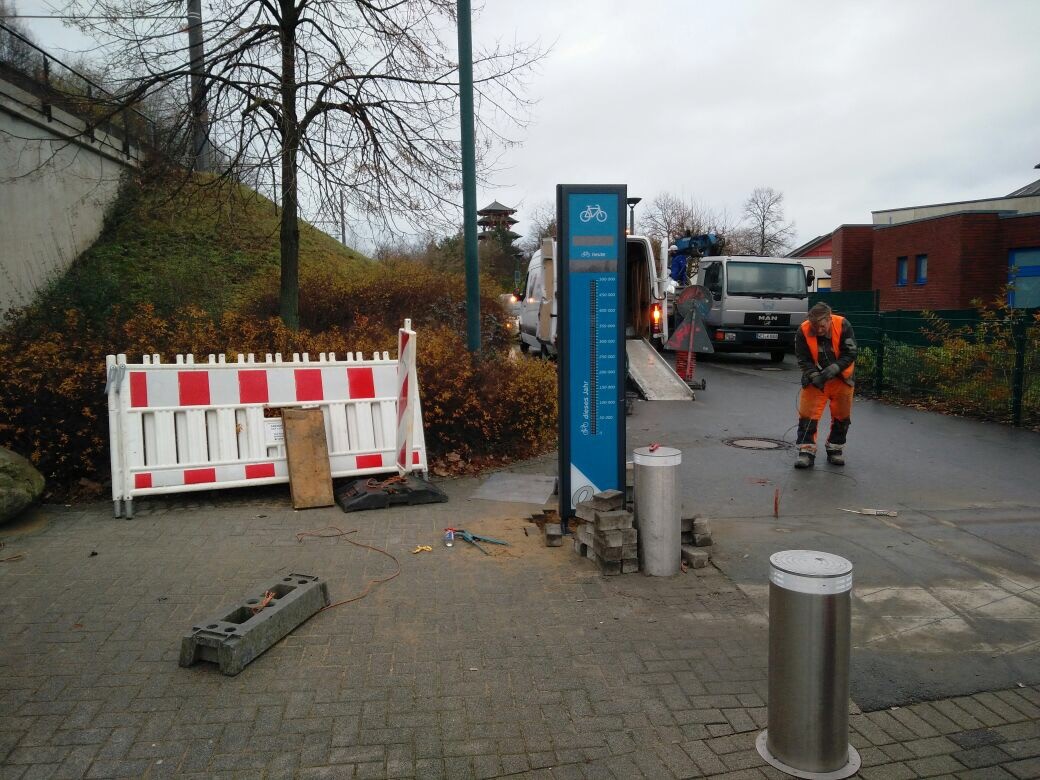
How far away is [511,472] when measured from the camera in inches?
332

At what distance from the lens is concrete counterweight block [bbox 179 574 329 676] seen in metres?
3.96

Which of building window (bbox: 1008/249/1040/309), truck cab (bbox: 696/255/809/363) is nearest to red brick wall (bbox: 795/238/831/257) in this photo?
building window (bbox: 1008/249/1040/309)

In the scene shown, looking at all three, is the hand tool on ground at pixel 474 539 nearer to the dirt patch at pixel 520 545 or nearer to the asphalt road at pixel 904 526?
the dirt patch at pixel 520 545

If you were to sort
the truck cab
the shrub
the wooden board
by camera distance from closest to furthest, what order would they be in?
the wooden board < the shrub < the truck cab

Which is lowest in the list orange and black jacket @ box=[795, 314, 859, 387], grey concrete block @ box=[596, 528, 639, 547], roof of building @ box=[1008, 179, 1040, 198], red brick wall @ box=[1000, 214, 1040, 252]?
grey concrete block @ box=[596, 528, 639, 547]

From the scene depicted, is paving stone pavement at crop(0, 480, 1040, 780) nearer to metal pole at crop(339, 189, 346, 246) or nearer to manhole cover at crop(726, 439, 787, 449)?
manhole cover at crop(726, 439, 787, 449)

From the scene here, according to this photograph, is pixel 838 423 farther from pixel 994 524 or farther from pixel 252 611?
pixel 252 611

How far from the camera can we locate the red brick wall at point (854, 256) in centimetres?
4022

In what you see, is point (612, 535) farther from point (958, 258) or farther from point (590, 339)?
point (958, 258)

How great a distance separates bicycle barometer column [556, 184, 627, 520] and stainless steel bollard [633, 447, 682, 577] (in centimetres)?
70

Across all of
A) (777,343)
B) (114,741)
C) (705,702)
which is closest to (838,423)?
(705,702)

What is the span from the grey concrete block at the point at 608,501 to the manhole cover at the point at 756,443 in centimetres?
474

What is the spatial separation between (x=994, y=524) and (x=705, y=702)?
411cm

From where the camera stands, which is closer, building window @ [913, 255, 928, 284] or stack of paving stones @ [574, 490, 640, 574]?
stack of paving stones @ [574, 490, 640, 574]
